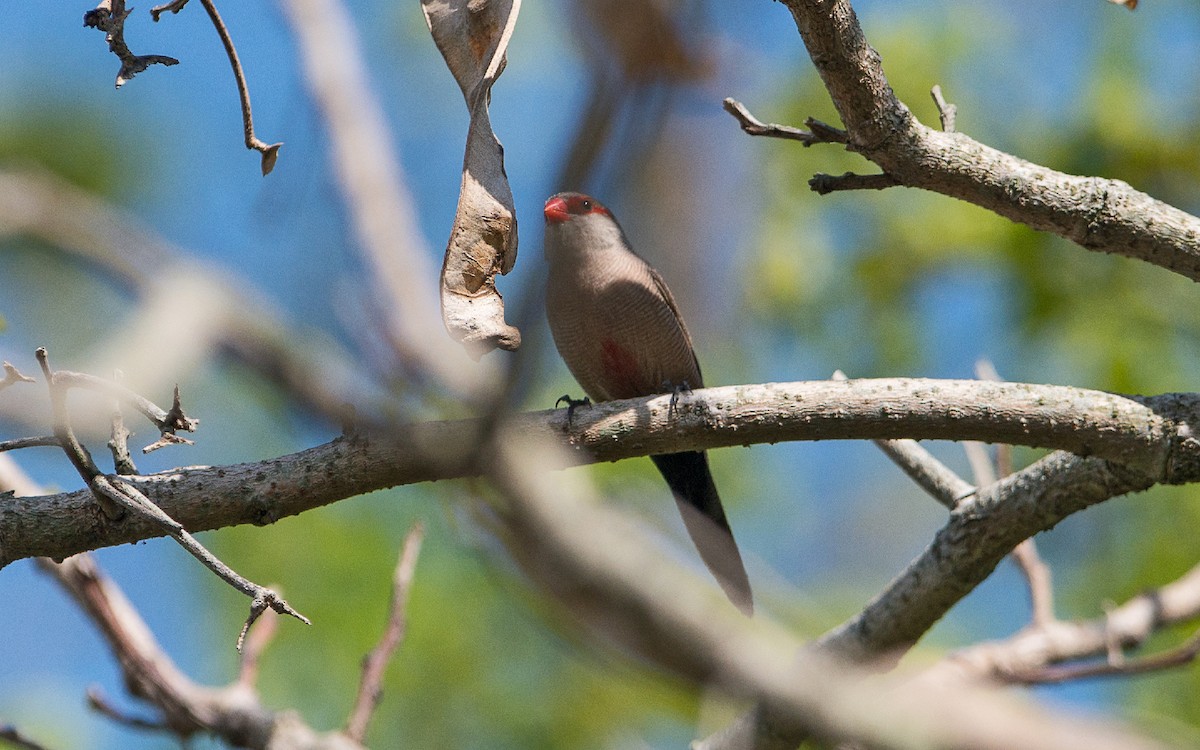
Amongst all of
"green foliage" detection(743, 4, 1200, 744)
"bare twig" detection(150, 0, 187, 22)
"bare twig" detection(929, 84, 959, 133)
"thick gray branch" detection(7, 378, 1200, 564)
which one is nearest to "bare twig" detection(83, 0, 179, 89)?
"bare twig" detection(150, 0, 187, 22)

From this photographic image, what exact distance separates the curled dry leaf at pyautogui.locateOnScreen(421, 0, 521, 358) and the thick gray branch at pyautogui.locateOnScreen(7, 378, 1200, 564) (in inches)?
16.7

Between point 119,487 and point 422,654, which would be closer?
point 119,487

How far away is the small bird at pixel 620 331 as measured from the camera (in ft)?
16.6

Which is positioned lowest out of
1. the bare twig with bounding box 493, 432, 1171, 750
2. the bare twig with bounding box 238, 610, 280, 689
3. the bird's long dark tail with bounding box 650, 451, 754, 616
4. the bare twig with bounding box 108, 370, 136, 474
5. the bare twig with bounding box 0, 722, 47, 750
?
the bare twig with bounding box 0, 722, 47, 750

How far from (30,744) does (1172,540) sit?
659 cm

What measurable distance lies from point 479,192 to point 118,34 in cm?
87

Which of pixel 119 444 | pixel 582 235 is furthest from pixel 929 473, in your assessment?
pixel 119 444

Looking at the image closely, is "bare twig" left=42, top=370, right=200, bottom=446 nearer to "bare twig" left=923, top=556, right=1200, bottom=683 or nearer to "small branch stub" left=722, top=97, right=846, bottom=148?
"small branch stub" left=722, top=97, right=846, bottom=148

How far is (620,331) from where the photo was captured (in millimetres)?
5160

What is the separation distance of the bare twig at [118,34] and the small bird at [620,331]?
2.62 m

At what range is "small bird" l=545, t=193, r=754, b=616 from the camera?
5.07m


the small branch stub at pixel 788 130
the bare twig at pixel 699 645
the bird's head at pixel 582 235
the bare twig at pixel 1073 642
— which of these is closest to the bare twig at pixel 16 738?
the bare twig at pixel 699 645

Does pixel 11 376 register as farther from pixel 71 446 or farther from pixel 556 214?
pixel 556 214

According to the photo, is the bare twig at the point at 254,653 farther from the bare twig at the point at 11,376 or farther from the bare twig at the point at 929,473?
the bare twig at the point at 929,473
